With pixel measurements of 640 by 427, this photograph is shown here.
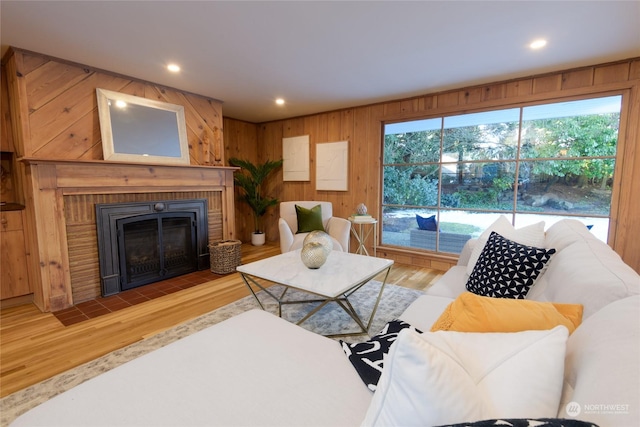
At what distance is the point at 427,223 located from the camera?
394cm

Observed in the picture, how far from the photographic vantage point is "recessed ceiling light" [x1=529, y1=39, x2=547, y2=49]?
233 centimetres

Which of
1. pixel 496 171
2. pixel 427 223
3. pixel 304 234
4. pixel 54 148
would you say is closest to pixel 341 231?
pixel 304 234

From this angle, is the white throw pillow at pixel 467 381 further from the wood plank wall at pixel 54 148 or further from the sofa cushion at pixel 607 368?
the wood plank wall at pixel 54 148

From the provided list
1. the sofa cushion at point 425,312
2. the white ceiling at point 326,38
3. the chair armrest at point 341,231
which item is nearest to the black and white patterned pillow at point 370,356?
the sofa cushion at point 425,312

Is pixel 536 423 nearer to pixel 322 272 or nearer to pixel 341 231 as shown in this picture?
pixel 322 272

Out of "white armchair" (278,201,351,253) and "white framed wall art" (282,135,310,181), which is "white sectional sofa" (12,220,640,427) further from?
"white framed wall art" (282,135,310,181)

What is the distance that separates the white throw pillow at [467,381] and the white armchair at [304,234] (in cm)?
270

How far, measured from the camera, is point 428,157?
3867 mm

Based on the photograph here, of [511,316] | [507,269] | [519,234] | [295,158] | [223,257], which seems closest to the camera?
[511,316]

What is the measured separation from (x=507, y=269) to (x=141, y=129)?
360 cm

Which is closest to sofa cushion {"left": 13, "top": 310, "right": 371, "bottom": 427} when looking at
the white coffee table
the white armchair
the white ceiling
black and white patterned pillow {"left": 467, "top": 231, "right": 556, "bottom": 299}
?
the white coffee table

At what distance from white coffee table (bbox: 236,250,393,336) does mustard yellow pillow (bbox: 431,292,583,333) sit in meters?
0.96

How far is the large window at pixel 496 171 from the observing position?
288 centimetres

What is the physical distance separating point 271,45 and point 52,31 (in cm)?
163
